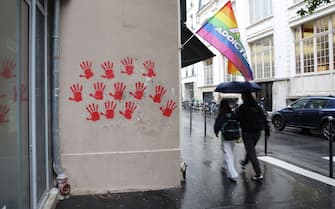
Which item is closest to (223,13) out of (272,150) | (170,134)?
(170,134)

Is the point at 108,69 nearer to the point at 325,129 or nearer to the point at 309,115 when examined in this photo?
the point at 325,129

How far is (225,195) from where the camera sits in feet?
17.7

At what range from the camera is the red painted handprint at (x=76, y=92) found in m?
5.33

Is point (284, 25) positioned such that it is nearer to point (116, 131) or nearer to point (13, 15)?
point (116, 131)

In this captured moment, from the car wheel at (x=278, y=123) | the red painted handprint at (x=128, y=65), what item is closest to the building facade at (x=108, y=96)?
the red painted handprint at (x=128, y=65)

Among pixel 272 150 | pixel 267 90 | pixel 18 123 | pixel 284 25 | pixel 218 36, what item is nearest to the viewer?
pixel 18 123

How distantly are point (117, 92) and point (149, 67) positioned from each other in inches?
27.8

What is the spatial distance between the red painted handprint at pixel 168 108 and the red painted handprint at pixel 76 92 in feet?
4.61

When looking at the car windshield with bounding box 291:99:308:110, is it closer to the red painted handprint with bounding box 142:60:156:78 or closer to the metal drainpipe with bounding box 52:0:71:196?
the red painted handprint with bounding box 142:60:156:78

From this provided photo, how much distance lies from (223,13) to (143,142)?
353cm

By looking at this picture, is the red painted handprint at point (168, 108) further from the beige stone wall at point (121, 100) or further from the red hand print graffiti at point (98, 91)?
the red hand print graffiti at point (98, 91)

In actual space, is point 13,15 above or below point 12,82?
above

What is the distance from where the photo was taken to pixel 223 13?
7180mm

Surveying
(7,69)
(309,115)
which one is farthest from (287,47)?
(7,69)
